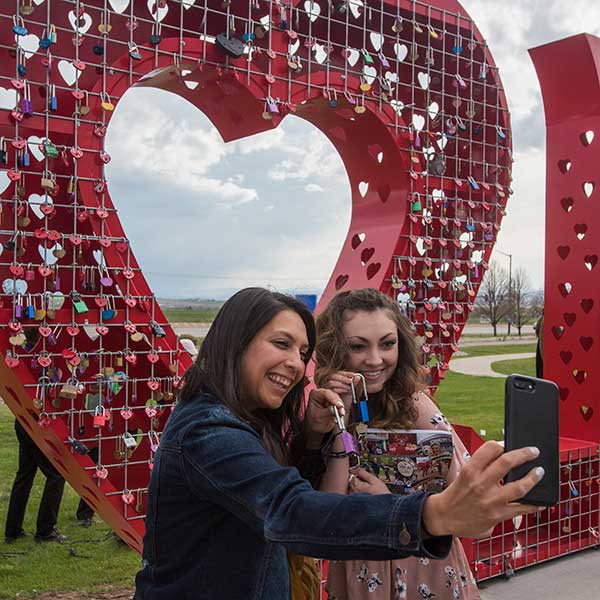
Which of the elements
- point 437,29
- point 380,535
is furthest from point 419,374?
point 437,29

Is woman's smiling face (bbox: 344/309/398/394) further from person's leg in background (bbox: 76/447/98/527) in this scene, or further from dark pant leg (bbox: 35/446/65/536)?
person's leg in background (bbox: 76/447/98/527)

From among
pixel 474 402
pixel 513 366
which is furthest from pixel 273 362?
pixel 513 366

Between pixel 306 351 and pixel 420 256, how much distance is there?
206cm

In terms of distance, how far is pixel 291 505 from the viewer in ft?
3.80

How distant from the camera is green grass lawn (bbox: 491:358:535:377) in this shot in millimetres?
16609

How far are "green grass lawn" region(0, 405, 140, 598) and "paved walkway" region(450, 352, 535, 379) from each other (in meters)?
11.9

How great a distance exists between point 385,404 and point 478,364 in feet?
57.8

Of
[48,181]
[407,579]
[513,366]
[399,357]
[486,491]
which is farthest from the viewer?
[513,366]

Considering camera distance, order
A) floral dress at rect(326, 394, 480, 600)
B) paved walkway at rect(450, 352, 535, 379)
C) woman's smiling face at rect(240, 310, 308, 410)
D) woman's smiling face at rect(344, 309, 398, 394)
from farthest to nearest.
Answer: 1. paved walkway at rect(450, 352, 535, 379)
2. woman's smiling face at rect(344, 309, 398, 394)
3. floral dress at rect(326, 394, 480, 600)
4. woman's smiling face at rect(240, 310, 308, 410)

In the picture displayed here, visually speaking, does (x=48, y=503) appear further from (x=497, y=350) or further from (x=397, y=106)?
(x=497, y=350)

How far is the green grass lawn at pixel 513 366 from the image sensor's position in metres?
16.6

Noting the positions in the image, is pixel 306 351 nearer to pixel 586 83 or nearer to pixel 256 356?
pixel 256 356

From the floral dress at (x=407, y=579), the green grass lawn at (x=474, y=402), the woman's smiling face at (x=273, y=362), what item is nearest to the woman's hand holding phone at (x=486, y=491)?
the woman's smiling face at (x=273, y=362)

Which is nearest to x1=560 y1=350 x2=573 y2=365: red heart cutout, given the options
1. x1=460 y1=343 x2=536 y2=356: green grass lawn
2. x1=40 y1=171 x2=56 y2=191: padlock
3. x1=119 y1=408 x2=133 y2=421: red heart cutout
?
x1=119 y1=408 x2=133 y2=421: red heart cutout
